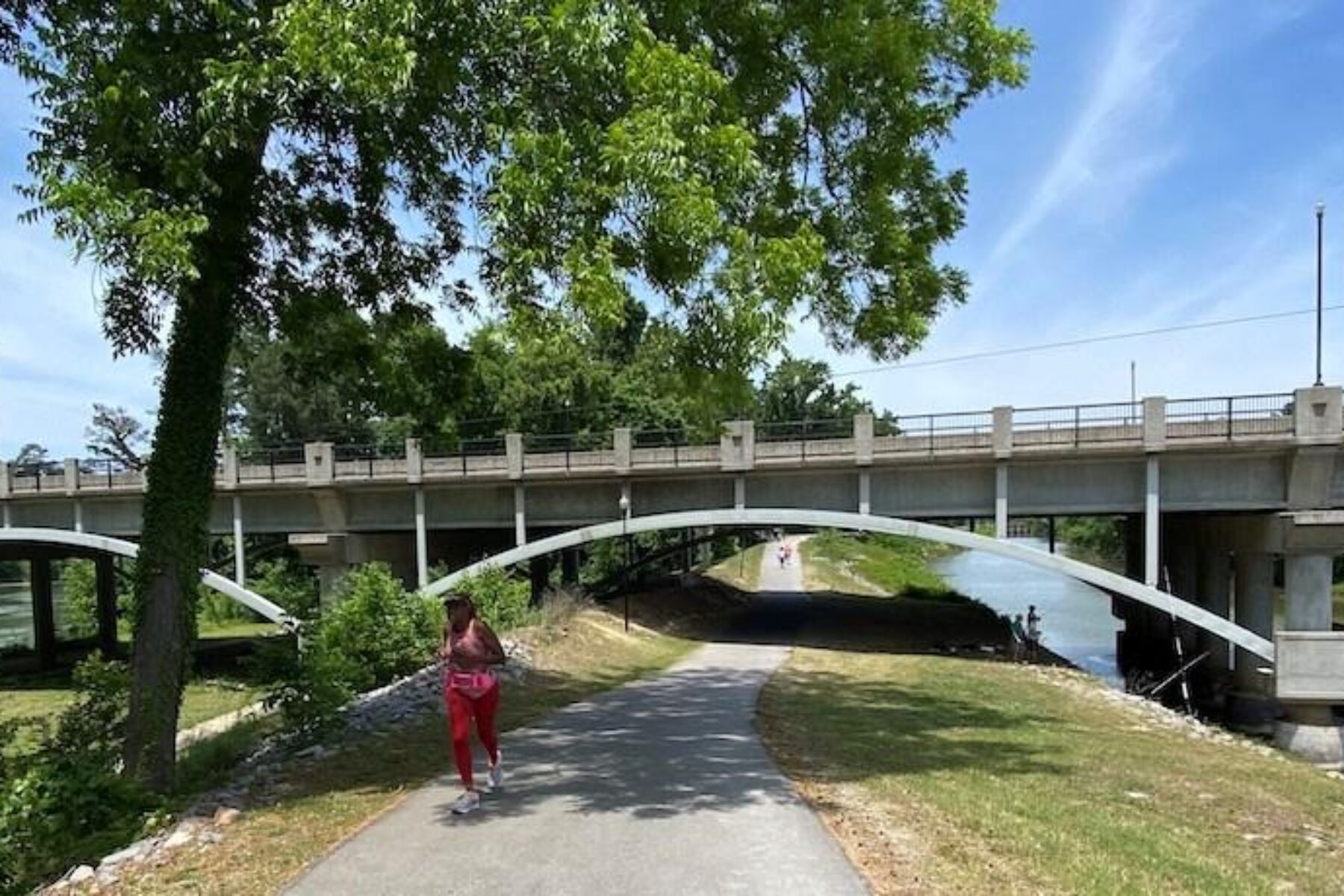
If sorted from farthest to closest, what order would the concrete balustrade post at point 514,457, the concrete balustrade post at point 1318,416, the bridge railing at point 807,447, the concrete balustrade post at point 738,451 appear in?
the concrete balustrade post at point 514,457, the concrete balustrade post at point 738,451, the bridge railing at point 807,447, the concrete balustrade post at point 1318,416

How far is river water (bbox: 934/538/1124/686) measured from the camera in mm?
36531

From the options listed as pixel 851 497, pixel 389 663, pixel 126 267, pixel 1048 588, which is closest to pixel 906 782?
pixel 126 267

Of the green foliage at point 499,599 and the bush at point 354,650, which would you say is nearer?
the bush at point 354,650

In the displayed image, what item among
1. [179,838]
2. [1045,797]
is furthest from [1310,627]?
[179,838]

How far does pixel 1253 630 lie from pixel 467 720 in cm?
2348

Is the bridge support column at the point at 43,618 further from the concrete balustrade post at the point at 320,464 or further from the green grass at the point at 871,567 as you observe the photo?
the green grass at the point at 871,567

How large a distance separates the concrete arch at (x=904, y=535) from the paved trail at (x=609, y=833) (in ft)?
43.3

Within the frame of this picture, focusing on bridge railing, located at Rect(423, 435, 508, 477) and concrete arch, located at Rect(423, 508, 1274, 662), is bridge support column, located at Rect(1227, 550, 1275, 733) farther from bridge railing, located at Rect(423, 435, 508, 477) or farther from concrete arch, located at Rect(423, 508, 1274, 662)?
bridge railing, located at Rect(423, 435, 508, 477)

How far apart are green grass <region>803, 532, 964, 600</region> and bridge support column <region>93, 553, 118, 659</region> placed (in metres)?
30.7

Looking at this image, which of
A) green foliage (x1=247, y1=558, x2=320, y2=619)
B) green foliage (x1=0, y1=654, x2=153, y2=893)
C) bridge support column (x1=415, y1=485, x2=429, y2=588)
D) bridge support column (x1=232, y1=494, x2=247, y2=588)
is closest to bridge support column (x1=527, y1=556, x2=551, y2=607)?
bridge support column (x1=415, y1=485, x2=429, y2=588)

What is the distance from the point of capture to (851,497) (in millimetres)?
26281

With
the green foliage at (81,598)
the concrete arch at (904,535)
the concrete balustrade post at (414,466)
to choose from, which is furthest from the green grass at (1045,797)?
the green foliage at (81,598)

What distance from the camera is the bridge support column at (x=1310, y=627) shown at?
20.2 meters

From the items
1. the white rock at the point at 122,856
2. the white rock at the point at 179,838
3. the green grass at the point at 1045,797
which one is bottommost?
the green grass at the point at 1045,797
